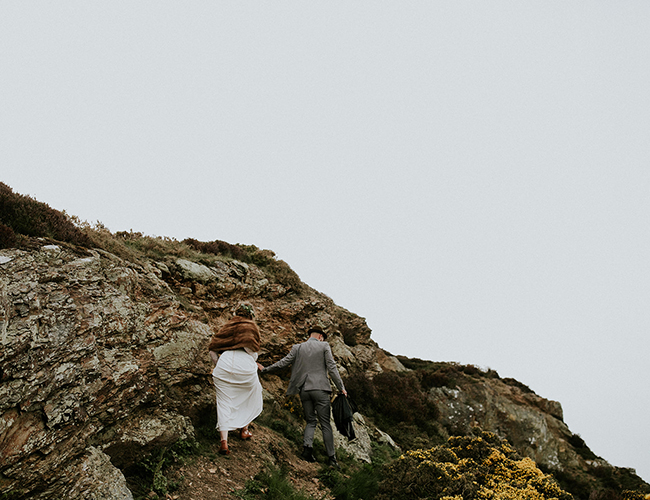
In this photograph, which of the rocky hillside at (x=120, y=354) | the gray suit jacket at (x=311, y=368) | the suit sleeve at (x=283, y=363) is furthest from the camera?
the suit sleeve at (x=283, y=363)

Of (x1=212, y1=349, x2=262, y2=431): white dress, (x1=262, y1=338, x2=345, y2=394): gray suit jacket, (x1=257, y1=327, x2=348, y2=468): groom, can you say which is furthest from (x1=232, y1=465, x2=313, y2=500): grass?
(x1=262, y1=338, x2=345, y2=394): gray suit jacket

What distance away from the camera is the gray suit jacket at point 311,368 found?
779 cm

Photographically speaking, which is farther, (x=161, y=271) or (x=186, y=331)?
(x=161, y=271)

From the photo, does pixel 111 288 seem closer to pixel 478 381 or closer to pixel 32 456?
pixel 32 456

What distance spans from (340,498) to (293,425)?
2945mm

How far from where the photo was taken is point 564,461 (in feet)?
54.5

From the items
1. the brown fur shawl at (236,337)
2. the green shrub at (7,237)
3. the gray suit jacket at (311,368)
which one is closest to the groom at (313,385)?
the gray suit jacket at (311,368)

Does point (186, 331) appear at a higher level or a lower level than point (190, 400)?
higher

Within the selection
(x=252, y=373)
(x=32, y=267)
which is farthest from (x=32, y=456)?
(x=252, y=373)

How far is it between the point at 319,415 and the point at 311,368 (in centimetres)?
94

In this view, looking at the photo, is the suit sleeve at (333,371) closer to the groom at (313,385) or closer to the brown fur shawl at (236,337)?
the groom at (313,385)

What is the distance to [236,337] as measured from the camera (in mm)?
6840

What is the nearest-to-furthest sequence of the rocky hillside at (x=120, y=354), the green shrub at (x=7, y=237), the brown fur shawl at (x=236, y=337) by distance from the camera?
the rocky hillside at (x=120, y=354), the green shrub at (x=7, y=237), the brown fur shawl at (x=236, y=337)

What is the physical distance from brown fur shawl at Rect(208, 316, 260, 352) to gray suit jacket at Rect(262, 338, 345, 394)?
4.15ft
